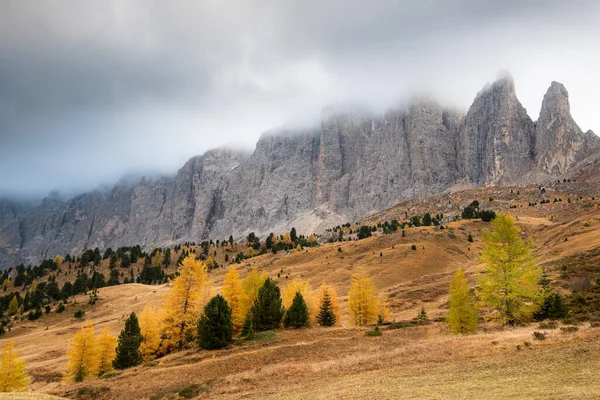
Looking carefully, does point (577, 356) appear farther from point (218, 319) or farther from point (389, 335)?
point (218, 319)

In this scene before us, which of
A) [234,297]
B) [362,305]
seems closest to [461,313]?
[362,305]

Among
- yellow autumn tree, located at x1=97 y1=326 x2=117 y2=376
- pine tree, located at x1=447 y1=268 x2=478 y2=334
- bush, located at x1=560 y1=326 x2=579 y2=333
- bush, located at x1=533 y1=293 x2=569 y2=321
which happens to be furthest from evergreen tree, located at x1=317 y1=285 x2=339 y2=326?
bush, located at x1=560 y1=326 x2=579 y2=333

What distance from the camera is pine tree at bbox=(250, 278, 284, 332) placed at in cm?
4156

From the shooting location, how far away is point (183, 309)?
1614 inches

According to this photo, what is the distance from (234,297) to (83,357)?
18.3m

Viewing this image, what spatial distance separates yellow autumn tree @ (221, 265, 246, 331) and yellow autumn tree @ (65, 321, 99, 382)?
16.1 m

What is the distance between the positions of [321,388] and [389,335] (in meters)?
18.4

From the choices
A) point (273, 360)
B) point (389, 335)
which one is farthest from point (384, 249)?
point (273, 360)

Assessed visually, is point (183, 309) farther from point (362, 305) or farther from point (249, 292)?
point (362, 305)

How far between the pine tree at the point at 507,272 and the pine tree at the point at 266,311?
21354mm

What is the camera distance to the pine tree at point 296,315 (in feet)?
137

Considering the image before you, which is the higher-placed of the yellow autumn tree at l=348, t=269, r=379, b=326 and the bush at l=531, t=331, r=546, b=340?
the bush at l=531, t=331, r=546, b=340

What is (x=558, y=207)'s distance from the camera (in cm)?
13038

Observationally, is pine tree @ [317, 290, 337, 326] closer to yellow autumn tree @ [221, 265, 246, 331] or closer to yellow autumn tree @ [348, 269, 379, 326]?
yellow autumn tree @ [348, 269, 379, 326]
